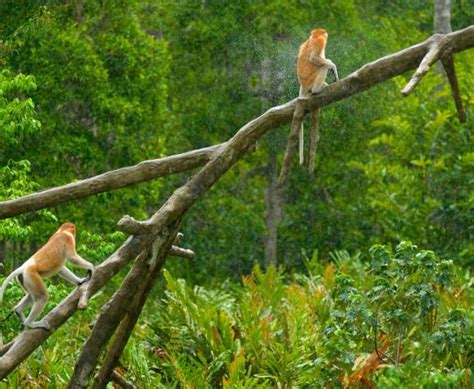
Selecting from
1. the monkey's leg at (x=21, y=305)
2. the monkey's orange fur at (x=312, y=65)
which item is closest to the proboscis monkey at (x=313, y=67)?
the monkey's orange fur at (x=312, y=65)

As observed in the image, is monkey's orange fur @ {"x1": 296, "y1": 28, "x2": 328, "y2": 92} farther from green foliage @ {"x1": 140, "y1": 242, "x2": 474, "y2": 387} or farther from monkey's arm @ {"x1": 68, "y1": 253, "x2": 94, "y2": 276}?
monkey's arm @ {"x1": 68, "y1": 253, "x2": 94, "y2": 276}

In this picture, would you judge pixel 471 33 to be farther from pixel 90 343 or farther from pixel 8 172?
pixel 8 172

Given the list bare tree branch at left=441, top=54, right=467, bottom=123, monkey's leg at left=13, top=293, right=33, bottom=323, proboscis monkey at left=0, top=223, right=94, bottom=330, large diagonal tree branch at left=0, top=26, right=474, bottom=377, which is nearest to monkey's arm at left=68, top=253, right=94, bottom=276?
proboscis monkey at left=0, top=223, right=94, bottom=330

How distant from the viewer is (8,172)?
9.85 meters

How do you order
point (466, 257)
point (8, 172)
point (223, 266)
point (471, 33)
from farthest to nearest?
point (223, 266) → point (466, 257) → point (8, 172) → point (471, 33)

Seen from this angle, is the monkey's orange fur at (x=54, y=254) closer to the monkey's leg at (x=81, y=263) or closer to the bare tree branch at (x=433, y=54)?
the monkey's leg at (x=81, y=263)

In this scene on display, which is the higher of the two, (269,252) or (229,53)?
(229,53)

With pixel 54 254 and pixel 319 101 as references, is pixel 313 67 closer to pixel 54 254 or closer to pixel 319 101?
pixel 319 101

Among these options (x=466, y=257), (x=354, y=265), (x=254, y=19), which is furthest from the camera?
(x=254, y=19)

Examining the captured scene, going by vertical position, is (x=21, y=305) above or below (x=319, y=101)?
below

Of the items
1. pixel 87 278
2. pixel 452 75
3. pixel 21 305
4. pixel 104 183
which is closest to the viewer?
pixel 87 278

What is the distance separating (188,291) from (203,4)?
27.9 feet

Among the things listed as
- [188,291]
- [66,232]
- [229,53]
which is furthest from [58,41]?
[66,232]

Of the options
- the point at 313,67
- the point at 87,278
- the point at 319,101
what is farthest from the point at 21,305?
the point at 313,67
